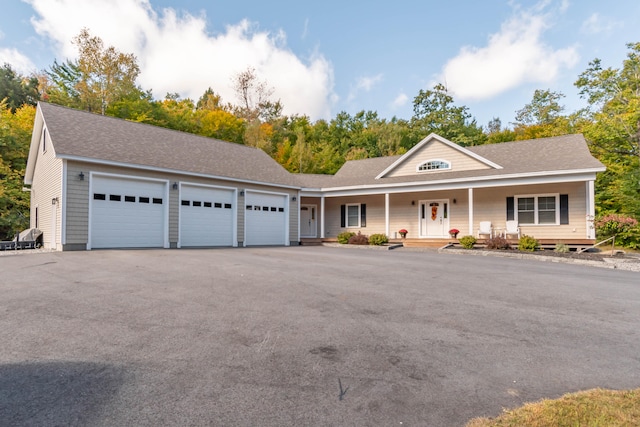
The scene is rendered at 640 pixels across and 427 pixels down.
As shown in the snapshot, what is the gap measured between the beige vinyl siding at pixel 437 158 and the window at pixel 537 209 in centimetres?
237

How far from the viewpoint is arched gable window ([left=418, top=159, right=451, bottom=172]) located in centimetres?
1903

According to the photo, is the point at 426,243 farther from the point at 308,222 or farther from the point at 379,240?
the point at 308,222

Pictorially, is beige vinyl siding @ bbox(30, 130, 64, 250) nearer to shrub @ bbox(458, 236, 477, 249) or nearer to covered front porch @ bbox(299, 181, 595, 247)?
covered front porch @ bbox(299, 181, 595, 247)

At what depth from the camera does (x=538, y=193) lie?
16.7 m

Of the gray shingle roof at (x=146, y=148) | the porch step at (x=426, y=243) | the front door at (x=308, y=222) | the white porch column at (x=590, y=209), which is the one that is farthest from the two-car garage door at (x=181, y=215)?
the white porch column at (x=590, y=209)

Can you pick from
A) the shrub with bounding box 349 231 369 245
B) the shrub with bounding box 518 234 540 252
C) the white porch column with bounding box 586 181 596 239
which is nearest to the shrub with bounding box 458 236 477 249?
the shrub with bounding box 518 234 540 252

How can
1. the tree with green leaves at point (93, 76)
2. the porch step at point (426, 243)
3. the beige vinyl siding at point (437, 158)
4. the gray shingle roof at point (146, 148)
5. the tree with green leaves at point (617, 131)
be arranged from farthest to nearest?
the tree with green leaves at point (93, 76)
the tree with green leaves at point (617, 131)
the beige vinyl siding at point (437, 158)
the porch step at point (426, 243)
the gray shingle roof at point (146, 148)

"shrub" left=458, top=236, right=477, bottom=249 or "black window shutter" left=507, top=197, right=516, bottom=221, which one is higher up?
"black window shutter" left=507, top=197, right=516, bottom=221

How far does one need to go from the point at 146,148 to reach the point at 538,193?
17.5 m

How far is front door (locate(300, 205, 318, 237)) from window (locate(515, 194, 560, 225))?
1135 centimetres

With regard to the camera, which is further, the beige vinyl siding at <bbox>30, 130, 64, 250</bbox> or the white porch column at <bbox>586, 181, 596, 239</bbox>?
the white porch column at <bbox>586, 181, 596, 239</bbox>

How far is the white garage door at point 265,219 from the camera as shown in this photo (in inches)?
706

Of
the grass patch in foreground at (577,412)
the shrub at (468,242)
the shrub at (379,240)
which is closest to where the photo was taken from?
the grass patch in foreground at (577,412)

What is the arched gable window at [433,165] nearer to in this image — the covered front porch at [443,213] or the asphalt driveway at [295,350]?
the covered front porch at [443,213]
